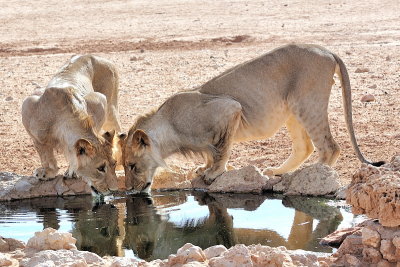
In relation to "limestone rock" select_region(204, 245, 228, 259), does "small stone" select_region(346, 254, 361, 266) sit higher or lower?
lower

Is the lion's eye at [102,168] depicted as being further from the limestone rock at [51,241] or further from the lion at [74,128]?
the limestone rock at [51,241]

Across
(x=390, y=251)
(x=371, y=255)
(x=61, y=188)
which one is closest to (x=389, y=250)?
(x=390, y=251)

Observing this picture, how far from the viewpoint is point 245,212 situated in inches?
355

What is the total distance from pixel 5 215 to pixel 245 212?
221cm

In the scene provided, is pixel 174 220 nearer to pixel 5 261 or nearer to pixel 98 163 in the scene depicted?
pixel 98 163

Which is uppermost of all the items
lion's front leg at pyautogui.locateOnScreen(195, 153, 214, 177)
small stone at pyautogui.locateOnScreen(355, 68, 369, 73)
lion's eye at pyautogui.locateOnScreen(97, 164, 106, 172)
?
small stone at pyautogui.locateOnScreen(355, 68, 369, 73)

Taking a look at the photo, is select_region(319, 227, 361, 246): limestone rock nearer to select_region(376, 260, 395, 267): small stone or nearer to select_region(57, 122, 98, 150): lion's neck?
select_region(376, 260, 395, 267): small stone

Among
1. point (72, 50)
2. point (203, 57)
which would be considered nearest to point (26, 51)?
point (72, 50)

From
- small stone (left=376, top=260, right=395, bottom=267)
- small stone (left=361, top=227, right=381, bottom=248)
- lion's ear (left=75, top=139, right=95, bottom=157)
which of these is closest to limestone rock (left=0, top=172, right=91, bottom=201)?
lion's ear (left=75, top=139, right=95, bottom=157)

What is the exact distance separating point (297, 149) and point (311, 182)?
119 cm

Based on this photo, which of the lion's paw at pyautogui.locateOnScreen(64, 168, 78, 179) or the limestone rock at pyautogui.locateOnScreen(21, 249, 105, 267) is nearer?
the limestone rock at pyautogui.locateOnScreen(21, 249, 105, 267)

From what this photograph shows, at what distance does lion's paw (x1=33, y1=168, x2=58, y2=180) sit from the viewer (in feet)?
33.0

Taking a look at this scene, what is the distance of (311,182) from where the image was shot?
9.52 metres

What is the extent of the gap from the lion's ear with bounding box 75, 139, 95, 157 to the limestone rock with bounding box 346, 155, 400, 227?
3.28 metres
